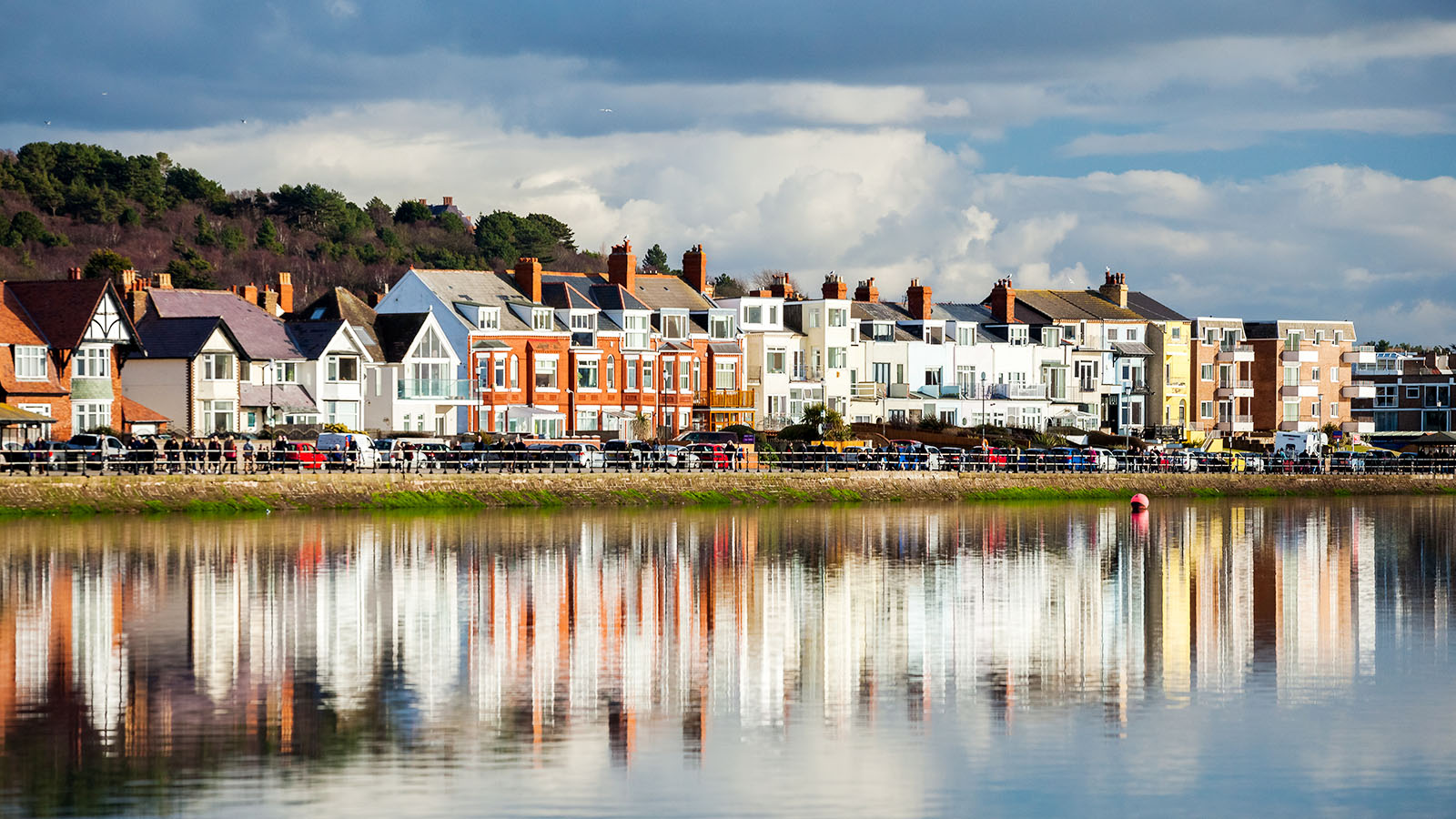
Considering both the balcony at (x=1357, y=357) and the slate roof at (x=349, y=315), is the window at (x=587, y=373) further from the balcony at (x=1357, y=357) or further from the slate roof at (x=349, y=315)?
the balcony at (x=1357, y=357)

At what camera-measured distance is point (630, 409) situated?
99.2 metres

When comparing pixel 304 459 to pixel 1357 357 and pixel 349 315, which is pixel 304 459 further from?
pixel 1357 357

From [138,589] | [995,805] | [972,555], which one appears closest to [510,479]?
[972,555]

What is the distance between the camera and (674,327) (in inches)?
4055

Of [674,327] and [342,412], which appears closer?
[342,412]

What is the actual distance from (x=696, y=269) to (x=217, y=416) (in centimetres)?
3338

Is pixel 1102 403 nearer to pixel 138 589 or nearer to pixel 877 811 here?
pixel 138 589

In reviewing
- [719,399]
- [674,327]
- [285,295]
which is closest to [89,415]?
[285,295]

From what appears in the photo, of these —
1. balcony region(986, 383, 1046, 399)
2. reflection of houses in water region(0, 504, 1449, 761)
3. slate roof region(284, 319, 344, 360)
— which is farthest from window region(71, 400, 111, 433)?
balcony region(986, 383, 1046, 399)

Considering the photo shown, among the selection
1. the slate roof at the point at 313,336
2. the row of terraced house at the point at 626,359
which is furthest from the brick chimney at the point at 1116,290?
the slate roof at the point at 313,336

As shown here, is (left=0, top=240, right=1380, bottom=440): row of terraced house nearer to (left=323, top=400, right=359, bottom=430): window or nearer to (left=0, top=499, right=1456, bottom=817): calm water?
(left=323, top=400, right=359, bottom=430): window

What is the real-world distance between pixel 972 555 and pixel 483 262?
445ft

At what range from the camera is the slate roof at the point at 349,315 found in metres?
92.4

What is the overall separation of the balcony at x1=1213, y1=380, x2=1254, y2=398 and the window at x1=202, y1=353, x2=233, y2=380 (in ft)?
230
